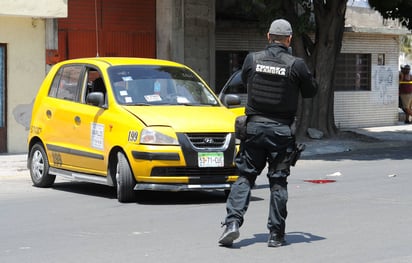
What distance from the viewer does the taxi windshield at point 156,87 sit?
35.6 ft

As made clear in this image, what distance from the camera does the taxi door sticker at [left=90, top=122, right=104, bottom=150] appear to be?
1068 cm

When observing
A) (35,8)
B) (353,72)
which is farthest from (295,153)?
(353,72)

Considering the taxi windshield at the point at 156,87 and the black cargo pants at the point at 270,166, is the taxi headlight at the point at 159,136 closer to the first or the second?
the taxi windshield at the point at 156,87

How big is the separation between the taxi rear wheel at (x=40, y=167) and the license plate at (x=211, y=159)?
9.11 ft

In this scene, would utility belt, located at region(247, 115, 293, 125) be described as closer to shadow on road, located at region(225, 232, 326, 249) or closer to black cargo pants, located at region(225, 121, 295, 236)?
black cargo pants, located at region(225, 121, 295, 236)

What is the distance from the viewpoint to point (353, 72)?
26.5 metres

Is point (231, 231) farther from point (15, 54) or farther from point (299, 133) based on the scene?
point (299, 133)

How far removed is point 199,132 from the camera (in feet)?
33.1

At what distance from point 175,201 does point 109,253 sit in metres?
3.48

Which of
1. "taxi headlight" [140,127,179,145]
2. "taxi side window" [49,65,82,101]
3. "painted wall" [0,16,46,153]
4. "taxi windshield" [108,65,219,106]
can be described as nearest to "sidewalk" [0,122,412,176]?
"painted wall" [0,16,46,153]

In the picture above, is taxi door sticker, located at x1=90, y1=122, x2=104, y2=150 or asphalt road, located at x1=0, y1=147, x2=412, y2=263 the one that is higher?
taxi door sticker, located at x1=90, y1=122, x2=104, y2=150

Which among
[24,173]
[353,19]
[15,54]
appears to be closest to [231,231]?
[24,173]

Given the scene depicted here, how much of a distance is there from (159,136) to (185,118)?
447mm

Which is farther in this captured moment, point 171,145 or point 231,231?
point 171,145
